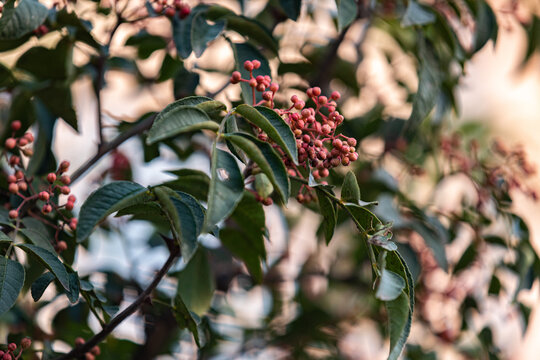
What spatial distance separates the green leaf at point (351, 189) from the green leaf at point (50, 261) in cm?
34

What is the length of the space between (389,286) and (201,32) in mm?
519

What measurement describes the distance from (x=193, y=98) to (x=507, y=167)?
89cm

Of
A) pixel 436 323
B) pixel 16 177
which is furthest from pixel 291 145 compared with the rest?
pixel 436 323

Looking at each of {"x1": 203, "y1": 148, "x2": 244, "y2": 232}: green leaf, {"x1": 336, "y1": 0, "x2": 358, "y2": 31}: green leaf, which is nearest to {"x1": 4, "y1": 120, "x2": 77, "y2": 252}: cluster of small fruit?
{"x1": 203, "y1": 148, "x2": 244, "y2": 232}: green leaf

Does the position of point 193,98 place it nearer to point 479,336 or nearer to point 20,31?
point 20,31

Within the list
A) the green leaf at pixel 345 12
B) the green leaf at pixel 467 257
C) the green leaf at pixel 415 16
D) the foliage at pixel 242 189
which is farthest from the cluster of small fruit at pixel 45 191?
the green leaf at pixel 467 257

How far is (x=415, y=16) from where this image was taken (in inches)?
40.2

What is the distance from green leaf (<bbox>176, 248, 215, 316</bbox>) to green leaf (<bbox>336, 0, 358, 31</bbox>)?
438 millimetres

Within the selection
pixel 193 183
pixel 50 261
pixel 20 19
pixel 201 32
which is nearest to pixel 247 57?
pixel 201 32

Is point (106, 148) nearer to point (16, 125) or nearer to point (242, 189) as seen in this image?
point (16, 125)

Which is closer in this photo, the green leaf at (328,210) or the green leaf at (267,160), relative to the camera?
the green leaf at (267,160)

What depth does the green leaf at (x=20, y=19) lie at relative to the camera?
854mm

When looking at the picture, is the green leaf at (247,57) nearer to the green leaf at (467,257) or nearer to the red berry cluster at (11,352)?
the red berry cluster at (11,352)

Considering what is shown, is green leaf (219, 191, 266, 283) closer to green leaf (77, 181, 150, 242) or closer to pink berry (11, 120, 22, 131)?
green leaf (77, 181, 150, 242)
